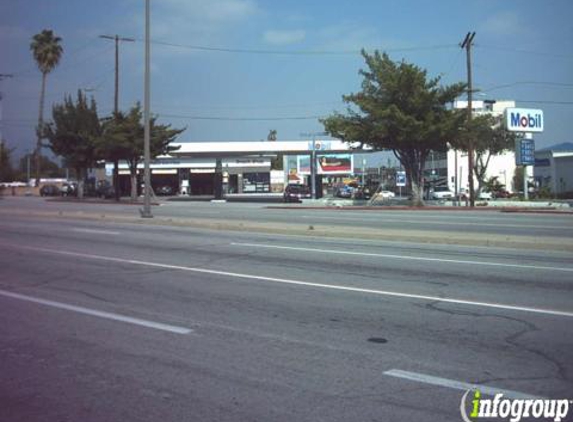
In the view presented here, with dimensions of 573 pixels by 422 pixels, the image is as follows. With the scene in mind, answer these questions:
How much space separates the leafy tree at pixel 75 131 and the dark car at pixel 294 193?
1696 centimetres

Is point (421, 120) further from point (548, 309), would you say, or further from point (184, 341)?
point (184, 341)

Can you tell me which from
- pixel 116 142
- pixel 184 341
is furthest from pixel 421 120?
pixel 184 341

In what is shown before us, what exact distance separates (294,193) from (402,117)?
18324mm

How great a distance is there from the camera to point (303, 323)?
7.82 m

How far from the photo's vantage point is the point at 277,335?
7242 millimetres

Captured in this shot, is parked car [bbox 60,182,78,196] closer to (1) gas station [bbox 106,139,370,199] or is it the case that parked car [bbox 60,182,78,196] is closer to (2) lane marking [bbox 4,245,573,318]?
(1) gas station [bbox 106,139,370,199]

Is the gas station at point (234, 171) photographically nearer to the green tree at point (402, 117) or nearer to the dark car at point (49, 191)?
the dark car at point (49, 191)

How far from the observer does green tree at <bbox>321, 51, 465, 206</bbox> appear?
3931 cm

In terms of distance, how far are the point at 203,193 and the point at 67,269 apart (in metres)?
77.6

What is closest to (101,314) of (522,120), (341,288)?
(341,288)

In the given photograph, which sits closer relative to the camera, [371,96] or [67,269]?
[67,269]

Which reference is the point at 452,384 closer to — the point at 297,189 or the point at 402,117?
the point at 402,117

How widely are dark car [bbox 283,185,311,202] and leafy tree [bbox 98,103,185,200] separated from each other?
10428 millimetres

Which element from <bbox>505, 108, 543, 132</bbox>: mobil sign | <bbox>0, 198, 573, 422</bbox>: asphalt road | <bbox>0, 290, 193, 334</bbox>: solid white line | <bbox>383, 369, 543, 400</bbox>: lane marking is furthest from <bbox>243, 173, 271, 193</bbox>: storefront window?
<bbox>383, 369, 543, 400</bbox>: lane marking
